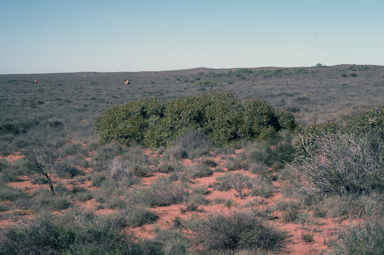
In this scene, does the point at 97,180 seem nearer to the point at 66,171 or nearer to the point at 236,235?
the point at 66,171

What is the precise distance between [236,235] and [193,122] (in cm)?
710

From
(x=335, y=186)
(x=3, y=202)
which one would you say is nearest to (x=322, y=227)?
(x=335, y=186)

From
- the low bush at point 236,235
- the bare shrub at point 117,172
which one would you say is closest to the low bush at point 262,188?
the low bush at point 236,235

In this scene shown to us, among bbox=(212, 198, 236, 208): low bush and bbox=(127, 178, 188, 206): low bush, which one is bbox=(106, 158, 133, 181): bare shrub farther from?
bbox=(212, 198, 236, 208): low bush

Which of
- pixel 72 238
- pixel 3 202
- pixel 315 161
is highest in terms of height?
pixel 315 161

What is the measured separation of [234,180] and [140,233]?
124 inches

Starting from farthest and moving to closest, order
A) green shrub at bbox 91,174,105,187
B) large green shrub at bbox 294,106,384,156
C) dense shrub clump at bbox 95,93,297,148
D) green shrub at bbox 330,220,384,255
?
dense shrub clump at bbox 95,93,297,148
green shrub at bbox 91,174,105,187
large green shrub at bbox 294,106,384,156
green shrub at bbox 330,220,384,255

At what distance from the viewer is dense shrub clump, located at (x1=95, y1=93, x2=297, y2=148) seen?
418 inches

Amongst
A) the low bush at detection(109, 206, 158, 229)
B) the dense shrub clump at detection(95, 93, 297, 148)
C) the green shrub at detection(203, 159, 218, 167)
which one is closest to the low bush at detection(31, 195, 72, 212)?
the low bush at detection(109, 206, 158, 229)

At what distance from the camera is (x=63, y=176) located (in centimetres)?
813

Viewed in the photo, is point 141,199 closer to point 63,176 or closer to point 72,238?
point 72,238

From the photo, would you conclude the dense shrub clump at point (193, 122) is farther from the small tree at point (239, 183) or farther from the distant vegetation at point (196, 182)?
the small tree at point (239, 183)

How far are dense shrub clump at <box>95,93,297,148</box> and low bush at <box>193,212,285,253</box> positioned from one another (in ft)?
20.4

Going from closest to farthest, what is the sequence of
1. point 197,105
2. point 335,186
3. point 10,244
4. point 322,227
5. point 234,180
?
point 10,244
point 322,227
point 335,186
point 234,180
point 197,105
